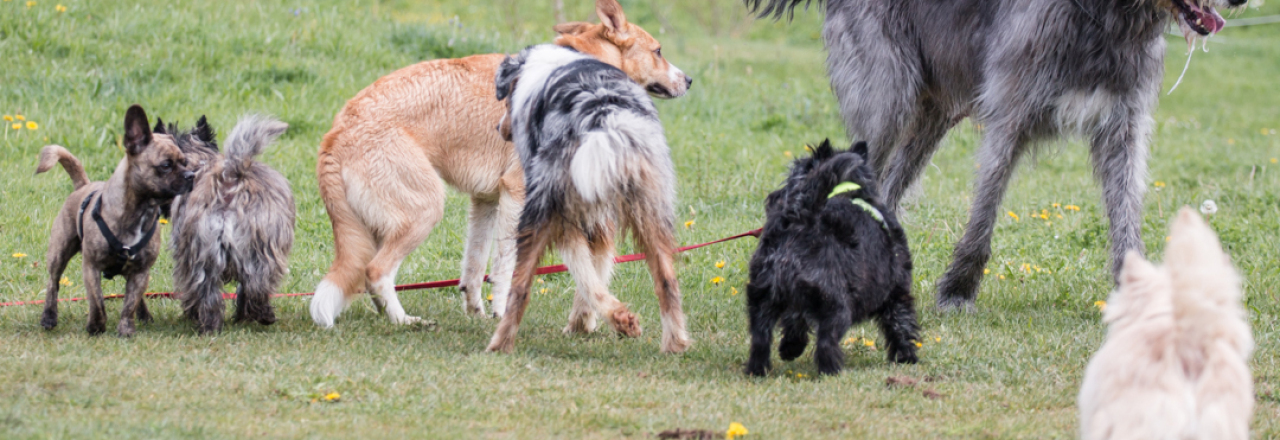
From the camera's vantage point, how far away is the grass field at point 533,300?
3.75 m

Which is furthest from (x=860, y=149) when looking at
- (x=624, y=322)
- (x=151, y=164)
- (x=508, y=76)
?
(x=151, y=164)

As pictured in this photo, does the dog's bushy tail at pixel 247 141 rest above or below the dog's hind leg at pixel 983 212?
above

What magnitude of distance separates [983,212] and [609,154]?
7.68 feet

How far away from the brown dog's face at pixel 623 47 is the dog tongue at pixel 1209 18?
2.38 meters

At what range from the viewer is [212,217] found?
4.71 metres

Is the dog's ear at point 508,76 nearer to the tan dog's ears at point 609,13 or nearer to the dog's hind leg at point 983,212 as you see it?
the tan dog's ears at point 609,13

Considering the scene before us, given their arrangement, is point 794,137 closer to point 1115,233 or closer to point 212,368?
point 1115,233

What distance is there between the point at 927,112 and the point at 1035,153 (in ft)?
3.06

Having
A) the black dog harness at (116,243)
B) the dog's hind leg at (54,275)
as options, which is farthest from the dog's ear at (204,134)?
the dog's hind leg at (54,275)

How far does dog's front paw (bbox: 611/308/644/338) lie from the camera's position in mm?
4562

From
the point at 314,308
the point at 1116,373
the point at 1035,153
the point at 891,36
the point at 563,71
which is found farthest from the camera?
the point at 891,36

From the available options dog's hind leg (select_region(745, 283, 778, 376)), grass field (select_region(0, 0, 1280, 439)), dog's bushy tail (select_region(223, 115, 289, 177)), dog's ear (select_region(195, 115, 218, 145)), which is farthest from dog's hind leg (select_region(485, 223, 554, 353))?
dog's ear (select_region(195, 115, 218, 145))

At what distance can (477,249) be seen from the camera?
18.8ft

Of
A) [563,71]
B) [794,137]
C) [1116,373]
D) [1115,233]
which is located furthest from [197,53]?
[1116,373]
